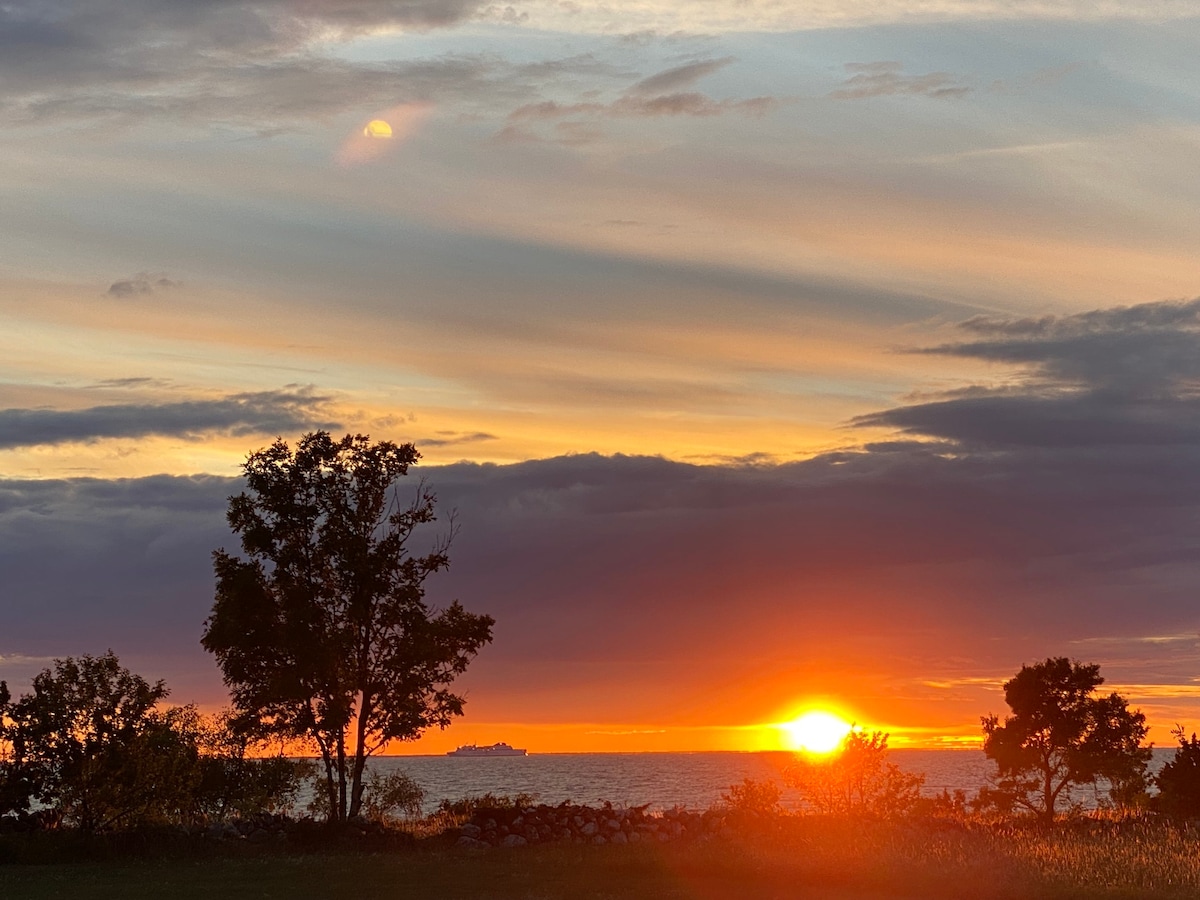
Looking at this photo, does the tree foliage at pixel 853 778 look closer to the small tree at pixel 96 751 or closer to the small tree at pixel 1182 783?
the small tree at pixel 1182 783

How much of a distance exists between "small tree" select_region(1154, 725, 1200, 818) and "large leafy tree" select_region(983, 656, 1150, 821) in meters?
7.13

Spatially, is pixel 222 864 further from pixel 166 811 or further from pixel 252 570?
pixel 252 570

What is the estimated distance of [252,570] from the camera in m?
50.0

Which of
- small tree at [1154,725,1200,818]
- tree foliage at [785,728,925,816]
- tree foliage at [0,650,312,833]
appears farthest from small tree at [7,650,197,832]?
small tree at [1154,725,1200,818]

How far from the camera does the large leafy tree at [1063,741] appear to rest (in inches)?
2849

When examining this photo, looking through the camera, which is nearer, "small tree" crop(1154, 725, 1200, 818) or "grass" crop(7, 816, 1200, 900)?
"grass" crop(7, 816, 1200, 900)

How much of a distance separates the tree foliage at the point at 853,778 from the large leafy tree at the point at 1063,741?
17.3m

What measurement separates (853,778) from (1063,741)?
21187mm

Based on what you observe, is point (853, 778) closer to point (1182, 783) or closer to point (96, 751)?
point (1182, 783)

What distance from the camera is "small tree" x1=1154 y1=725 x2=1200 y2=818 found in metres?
62.6

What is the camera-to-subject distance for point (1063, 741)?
240 feet

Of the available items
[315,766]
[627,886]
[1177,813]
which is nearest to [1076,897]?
[627,886]

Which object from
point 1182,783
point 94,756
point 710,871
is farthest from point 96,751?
point 1182,783

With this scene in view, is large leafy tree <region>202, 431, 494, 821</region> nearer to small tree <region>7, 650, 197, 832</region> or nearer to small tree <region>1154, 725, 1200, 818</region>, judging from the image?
small tree <region>7, 650, 197, 832</region>
